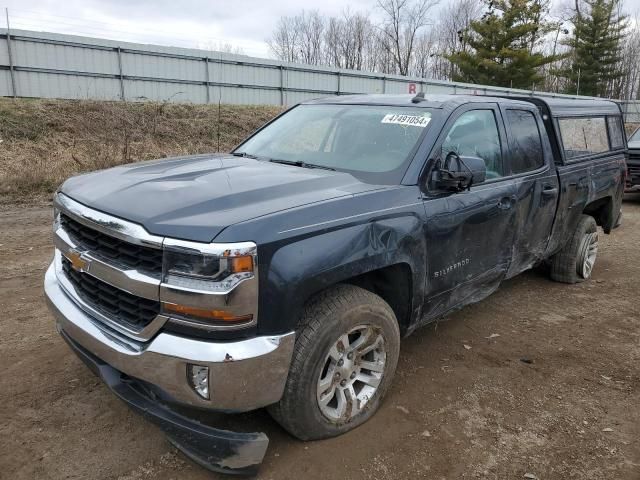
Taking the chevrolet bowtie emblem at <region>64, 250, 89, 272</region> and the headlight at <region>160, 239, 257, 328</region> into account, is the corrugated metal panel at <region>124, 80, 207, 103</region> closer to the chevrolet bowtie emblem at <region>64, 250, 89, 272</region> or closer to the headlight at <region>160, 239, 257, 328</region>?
→ the chevrolet bowtie emblem at <region>64, 250, 89, 272</region>

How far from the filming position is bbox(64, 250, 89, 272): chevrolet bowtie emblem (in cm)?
269

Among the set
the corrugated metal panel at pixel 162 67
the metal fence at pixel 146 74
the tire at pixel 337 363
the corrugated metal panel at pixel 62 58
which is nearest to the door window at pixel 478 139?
the tire at pixel 337 363

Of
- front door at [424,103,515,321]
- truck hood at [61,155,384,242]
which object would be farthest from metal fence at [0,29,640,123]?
truck hood at [61,155,384,242]

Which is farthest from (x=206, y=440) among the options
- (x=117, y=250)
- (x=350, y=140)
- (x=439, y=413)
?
(x=350, y=140)

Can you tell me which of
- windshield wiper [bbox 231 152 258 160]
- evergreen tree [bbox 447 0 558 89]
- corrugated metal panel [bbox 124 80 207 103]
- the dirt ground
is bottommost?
the dirt ground

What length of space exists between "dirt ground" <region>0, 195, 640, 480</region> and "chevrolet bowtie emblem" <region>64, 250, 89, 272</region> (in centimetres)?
93

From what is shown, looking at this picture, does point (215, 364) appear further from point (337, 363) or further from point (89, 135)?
point (89, 135)

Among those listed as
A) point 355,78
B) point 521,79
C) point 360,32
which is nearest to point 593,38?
point 521,79

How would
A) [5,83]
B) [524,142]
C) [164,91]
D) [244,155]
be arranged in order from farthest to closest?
[164,91] < [5,83] < [524,142] < [244,155]

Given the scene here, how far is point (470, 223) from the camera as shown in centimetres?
348

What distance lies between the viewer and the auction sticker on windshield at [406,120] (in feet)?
11.5

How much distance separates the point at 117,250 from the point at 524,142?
3.29 meters

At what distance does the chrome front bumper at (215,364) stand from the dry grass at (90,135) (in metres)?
8.26

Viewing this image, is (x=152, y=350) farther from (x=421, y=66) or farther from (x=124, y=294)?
(x=421, y=66)
